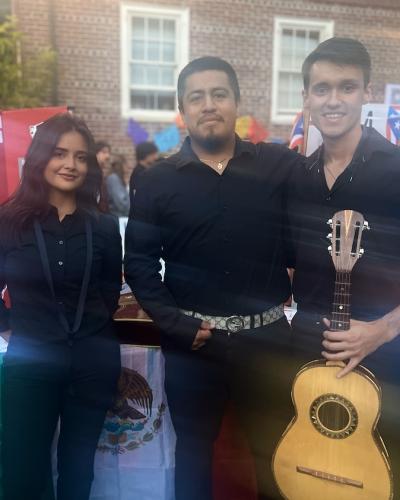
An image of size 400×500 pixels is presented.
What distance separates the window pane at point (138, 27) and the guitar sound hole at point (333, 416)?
7.88 metres

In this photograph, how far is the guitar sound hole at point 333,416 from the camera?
5.68 feet

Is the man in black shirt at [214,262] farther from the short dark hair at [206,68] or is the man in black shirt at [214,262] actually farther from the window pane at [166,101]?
the window pane at [166,101]

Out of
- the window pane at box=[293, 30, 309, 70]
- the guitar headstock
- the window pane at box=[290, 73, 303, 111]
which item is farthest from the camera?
the window pane at box=[290, 73, 303, 111]

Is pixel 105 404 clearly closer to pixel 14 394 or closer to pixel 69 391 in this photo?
pixel 69 391

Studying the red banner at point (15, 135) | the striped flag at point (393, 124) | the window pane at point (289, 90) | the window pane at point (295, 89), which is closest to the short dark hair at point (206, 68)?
the red banner at point (15, 135)

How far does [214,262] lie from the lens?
190 cm

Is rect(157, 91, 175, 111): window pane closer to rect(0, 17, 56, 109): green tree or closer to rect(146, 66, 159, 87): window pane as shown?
rect(146, 66, 159, 87): window pane

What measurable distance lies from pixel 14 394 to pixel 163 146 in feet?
23.6

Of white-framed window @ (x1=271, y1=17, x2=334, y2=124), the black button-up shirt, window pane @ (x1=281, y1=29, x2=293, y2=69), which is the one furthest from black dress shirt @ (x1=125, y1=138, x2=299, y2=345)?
window pane @ (x1=281, y1=29, x2=293, y2=69)

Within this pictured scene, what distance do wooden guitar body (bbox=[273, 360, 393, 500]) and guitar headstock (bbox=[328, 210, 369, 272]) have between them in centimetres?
35

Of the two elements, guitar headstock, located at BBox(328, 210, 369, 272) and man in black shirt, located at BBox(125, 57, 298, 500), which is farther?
man in black shirt, located at BBox(125, 57, 298, 500)

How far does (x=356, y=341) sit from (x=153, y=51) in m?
7.81

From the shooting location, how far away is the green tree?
722 centimetres

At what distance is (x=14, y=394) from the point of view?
1.90m
